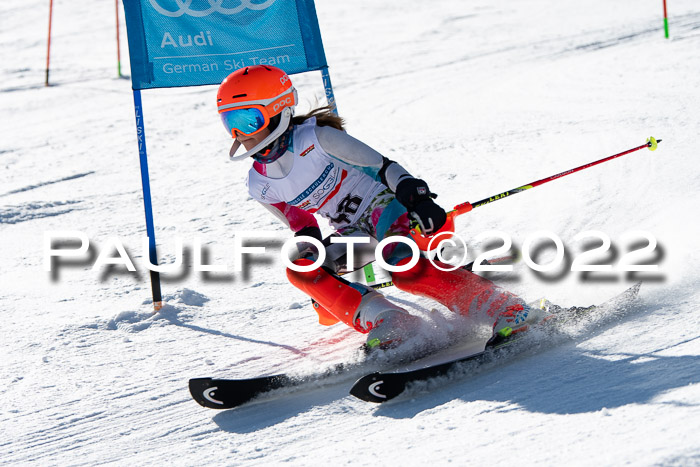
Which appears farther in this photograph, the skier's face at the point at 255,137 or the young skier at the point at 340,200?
the skier's face at the point at 255,137

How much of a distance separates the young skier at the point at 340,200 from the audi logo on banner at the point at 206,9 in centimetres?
113

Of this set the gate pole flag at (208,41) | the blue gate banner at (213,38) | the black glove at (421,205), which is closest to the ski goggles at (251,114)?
the black glove at (421,205)

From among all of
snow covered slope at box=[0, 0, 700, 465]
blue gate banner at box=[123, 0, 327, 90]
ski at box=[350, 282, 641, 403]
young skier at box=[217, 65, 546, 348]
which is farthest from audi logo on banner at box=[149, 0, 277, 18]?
ski at box=[350, 282, 641, 403]

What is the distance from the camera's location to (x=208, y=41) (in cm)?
471

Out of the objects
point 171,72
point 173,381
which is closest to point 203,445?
point 173,381

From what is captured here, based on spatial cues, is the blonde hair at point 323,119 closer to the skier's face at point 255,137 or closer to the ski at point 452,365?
the skier's face at point 255,137

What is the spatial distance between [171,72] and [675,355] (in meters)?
3.22

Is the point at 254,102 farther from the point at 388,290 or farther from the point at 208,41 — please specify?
the point at 388,290

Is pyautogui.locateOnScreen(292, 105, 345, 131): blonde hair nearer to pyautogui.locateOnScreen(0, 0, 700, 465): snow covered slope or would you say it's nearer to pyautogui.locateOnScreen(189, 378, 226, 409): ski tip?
pyautogui.locateOnScreen(0, 0, 700, 465): snow covered slope

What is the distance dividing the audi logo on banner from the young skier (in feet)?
Result: 3.71

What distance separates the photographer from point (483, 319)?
11.7 ft

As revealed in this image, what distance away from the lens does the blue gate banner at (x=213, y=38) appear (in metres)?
4.62

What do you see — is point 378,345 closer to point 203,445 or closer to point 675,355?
point 203,445

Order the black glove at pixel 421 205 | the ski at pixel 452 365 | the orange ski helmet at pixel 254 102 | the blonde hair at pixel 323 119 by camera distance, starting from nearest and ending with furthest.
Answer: the ski at pixel 452 365 < the black glove at pixel 421 205 < the orange ski helmet at pixel 254 102 < the blonde hair at pixel 323 119
